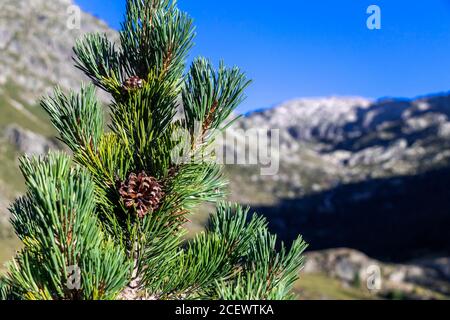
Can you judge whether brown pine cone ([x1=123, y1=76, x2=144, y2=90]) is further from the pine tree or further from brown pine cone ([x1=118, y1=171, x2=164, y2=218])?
brown pine cone ([x1=118, y1=171, x2=164, y2=218])

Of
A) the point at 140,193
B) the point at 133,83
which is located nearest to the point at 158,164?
the point at 140,193

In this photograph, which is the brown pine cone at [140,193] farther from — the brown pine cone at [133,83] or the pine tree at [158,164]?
the brown pine cone at [133,83]

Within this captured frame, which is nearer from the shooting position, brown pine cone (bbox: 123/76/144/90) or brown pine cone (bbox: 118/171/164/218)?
brown pine cone (bbox: 118/171/164/218)

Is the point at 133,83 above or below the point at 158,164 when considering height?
above

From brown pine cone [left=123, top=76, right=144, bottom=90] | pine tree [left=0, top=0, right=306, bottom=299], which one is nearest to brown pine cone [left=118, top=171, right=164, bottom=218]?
pine tree [left=0, top=0, right=306, bottom=299]

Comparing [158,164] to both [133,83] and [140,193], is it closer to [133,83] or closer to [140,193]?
[140,193]

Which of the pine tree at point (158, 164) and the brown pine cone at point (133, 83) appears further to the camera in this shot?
the brown pine cone at point (133, 83)

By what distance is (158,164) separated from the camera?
3.54 meters

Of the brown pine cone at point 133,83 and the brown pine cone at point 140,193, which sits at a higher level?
the brown pine cone at point 133,83

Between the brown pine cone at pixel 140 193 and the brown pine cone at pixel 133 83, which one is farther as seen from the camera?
the brown pine cone at pixel 133 83

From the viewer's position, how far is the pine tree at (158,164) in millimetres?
3389

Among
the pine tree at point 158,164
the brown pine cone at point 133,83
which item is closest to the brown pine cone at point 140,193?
the pine tree at point 158,164

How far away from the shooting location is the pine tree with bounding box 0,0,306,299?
3.39 m

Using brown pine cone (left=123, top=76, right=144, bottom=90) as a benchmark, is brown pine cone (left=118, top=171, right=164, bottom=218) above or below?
below
